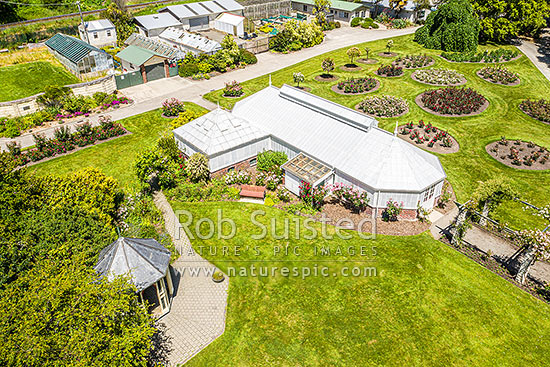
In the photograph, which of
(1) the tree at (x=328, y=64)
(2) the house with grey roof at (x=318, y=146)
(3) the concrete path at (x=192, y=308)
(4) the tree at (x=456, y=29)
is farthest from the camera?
(4) the tree at (x=456, y=29)

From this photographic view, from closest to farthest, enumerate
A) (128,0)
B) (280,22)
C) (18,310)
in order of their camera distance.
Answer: (18,310), (280,22), (128,0)

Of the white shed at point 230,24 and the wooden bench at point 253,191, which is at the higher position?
the white shed at point 230,24

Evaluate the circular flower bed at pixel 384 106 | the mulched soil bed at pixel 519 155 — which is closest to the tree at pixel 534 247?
the mulched soil bed at pixel 519 155

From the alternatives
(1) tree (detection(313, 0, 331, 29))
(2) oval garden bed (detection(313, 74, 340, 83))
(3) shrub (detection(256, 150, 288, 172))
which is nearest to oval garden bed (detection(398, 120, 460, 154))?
(3) shrub (detection(256, 150, 288, 172))

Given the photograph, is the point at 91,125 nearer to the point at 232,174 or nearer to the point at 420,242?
the point at 232,174

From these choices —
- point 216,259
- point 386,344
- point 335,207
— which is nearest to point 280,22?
point 335,207

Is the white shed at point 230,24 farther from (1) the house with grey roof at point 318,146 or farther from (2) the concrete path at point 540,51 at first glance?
(2) the concrete path at point 540,51

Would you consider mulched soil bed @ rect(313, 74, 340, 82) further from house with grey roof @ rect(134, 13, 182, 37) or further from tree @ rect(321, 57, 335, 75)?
house with grey roof @ rect(134, 13, 182, 37)
